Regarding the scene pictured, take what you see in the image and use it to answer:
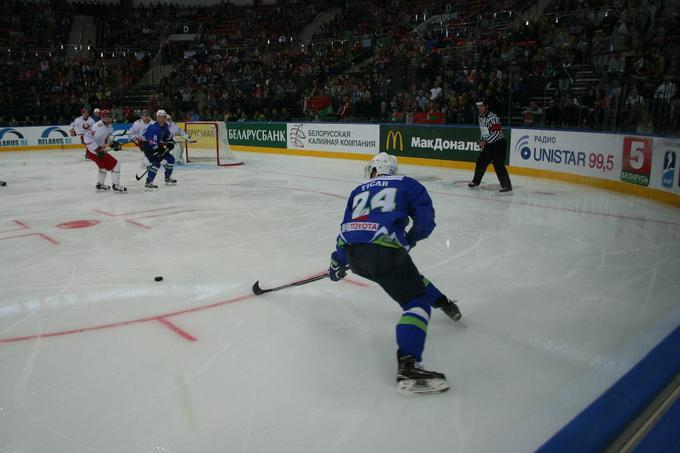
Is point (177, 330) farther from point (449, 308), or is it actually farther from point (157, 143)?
point (157, 143)

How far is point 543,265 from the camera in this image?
5219mm

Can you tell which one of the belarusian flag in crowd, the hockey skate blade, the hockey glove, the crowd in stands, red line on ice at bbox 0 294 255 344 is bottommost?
red line on ice at bbox 0 294 255 344

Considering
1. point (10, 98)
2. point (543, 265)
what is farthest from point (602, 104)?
point (10, 98)

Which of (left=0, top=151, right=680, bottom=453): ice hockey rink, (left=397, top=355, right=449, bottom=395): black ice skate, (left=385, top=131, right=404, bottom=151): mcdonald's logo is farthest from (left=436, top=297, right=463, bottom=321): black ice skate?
(left=385, top=131, right=404, bottom=151): mcdonald's logo

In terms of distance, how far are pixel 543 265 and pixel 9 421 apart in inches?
169

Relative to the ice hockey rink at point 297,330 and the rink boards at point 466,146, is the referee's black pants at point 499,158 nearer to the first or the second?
the rink boards at point 466,146

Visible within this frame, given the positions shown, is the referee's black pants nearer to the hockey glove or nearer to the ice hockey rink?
the ice hockey rink

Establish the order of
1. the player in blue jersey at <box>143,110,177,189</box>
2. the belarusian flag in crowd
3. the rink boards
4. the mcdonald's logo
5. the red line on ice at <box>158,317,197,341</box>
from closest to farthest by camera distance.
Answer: the red line on ice at <box>158,317,197,341</box>
the rink boards
the player in blue jersey at <box>143,110,177,189</box>
the mcdonald's logo
the belarusian flag in crowd

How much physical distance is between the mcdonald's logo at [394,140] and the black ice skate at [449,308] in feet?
35.2

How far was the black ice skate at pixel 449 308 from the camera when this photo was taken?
12.2ft

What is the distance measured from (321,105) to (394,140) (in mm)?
3489

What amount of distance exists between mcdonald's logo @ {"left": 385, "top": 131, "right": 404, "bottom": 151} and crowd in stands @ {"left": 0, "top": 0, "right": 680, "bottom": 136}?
743 millimetres

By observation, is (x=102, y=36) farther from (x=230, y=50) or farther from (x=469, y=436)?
(x=469, y=436)

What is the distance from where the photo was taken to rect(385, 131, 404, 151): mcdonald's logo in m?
14.2
